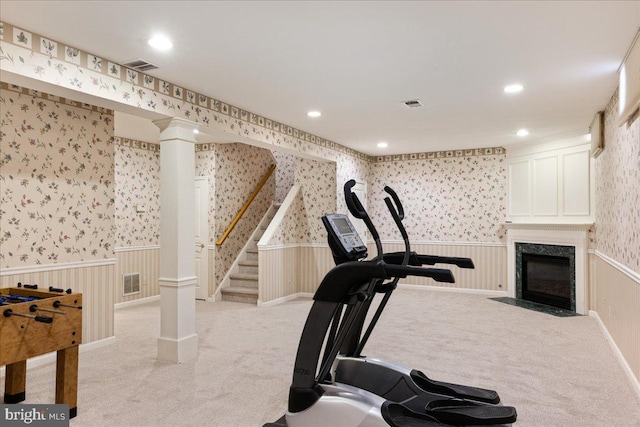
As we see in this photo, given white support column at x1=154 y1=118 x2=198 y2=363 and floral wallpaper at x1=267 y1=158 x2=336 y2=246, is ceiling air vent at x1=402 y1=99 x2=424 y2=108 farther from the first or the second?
floral wallpaper at x1=267 y1=158 x2=336 y2=246

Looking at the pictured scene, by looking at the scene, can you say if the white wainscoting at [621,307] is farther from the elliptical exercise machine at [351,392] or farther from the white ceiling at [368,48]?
the white ceiling at [368,48]

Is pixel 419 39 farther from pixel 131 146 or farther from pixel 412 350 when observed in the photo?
pixel 131 146

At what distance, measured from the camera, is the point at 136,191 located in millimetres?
6477

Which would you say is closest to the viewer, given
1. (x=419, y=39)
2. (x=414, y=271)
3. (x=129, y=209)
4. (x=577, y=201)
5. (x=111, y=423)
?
(x=414, y=271)

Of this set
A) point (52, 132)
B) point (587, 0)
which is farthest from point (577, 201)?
point (52, 132)

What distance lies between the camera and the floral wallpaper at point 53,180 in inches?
142

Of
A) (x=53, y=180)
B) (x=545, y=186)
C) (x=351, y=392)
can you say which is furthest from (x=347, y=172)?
(x=351, y=392)

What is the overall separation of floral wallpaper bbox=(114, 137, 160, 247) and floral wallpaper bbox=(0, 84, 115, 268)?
194 cm

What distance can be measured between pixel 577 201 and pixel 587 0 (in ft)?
13.6

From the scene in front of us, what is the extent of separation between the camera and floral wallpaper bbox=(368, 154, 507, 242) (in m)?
7.33

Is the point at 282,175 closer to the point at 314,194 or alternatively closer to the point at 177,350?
the point at 314,194

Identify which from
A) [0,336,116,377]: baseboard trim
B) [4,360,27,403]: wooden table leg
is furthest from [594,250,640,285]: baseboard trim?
[0,336,116,377]: baseboard trim

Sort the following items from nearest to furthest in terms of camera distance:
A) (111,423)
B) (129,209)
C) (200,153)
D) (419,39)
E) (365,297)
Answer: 1. (365,297)
2. (111,423)
3. (419,39)
4. (129,209)
5. (200,153)

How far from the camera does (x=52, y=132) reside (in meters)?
3.90
